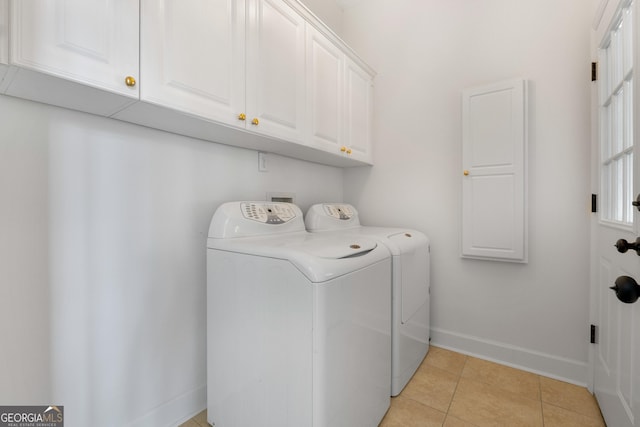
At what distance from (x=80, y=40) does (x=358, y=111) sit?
1.77 m

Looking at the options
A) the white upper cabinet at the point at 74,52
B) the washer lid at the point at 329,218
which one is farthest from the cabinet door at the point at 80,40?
the washer lid at the point at 329,218

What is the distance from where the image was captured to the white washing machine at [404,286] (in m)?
1.56

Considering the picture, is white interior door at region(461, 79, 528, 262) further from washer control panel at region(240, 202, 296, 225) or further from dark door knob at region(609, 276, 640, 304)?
washer control panel at region(240, 202, 296, 225)

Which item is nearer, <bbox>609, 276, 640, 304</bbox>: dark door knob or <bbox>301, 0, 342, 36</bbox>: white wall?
<bbox>609, 276, 640, 304</bbox>: dark door knob

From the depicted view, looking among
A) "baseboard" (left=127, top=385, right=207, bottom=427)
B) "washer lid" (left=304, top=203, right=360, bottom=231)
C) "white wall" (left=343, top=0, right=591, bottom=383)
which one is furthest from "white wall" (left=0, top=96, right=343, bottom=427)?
"white wall" (left=343, top=0, right=591, bottom=383)

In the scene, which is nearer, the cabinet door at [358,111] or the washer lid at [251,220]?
the washer lid at [251,220]

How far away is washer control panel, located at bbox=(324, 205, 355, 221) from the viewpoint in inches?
80.7

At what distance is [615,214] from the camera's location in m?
1.31

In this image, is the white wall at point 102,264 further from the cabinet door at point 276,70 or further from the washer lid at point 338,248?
the washer lid at point 338,248

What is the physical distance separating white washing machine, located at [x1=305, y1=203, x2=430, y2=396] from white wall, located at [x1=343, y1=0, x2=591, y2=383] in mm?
320

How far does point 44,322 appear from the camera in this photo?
1028 mm

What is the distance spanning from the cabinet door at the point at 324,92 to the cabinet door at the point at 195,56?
534 mm

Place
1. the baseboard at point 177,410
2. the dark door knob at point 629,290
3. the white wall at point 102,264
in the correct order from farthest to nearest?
1. the baseboard at point 177,410
2. the white wall at point 102,264
3. the dark door knob at point 629,290

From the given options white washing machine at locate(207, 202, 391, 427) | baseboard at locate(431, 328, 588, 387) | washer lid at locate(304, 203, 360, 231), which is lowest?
baseboard at locate(431, 328, 588, 387)
